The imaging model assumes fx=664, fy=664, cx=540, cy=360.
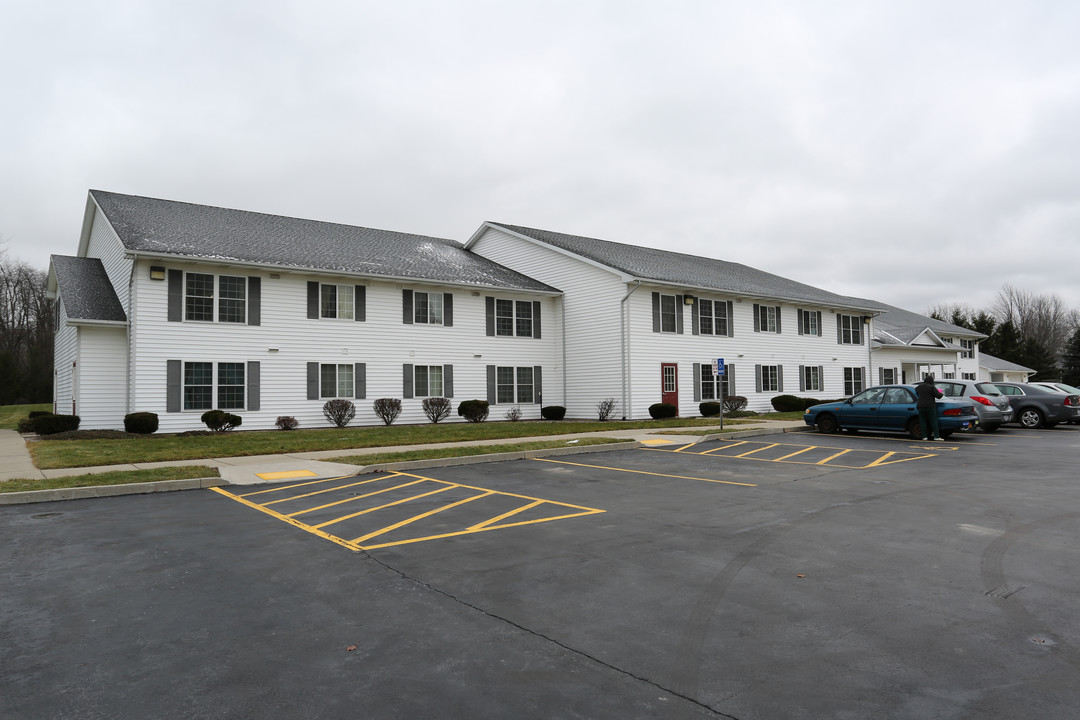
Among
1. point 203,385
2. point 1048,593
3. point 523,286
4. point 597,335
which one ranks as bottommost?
point 1048,593

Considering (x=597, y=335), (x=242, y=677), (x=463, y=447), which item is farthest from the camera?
(x=597, y=335)

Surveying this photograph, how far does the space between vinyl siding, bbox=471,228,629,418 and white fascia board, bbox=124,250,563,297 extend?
1.14m

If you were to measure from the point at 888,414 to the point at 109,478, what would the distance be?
62.5 feet

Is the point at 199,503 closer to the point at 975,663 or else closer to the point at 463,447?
the point at 463,447

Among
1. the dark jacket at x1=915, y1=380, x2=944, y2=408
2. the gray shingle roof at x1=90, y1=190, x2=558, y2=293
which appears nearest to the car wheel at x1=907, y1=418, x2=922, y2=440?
the dark jacket at x1=915, y1=380, x2=944, y2=408

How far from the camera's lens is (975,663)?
12.7 ft

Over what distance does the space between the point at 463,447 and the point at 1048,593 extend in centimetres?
1180

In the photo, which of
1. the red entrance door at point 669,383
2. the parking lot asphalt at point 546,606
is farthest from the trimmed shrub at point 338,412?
the parking lot asphalt at point 546,606

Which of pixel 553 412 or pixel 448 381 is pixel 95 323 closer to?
pixel 448 381

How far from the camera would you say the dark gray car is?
2236cm

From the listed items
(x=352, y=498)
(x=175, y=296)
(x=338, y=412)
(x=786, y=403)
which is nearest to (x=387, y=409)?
(x=338, y=412)

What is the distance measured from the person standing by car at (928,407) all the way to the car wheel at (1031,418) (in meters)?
7.45

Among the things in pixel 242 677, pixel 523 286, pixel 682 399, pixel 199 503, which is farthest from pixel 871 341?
pixel 242 677

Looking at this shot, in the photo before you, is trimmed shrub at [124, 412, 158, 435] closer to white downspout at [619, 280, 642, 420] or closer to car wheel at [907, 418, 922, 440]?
white downspout at [619, 280, 642, 420]
